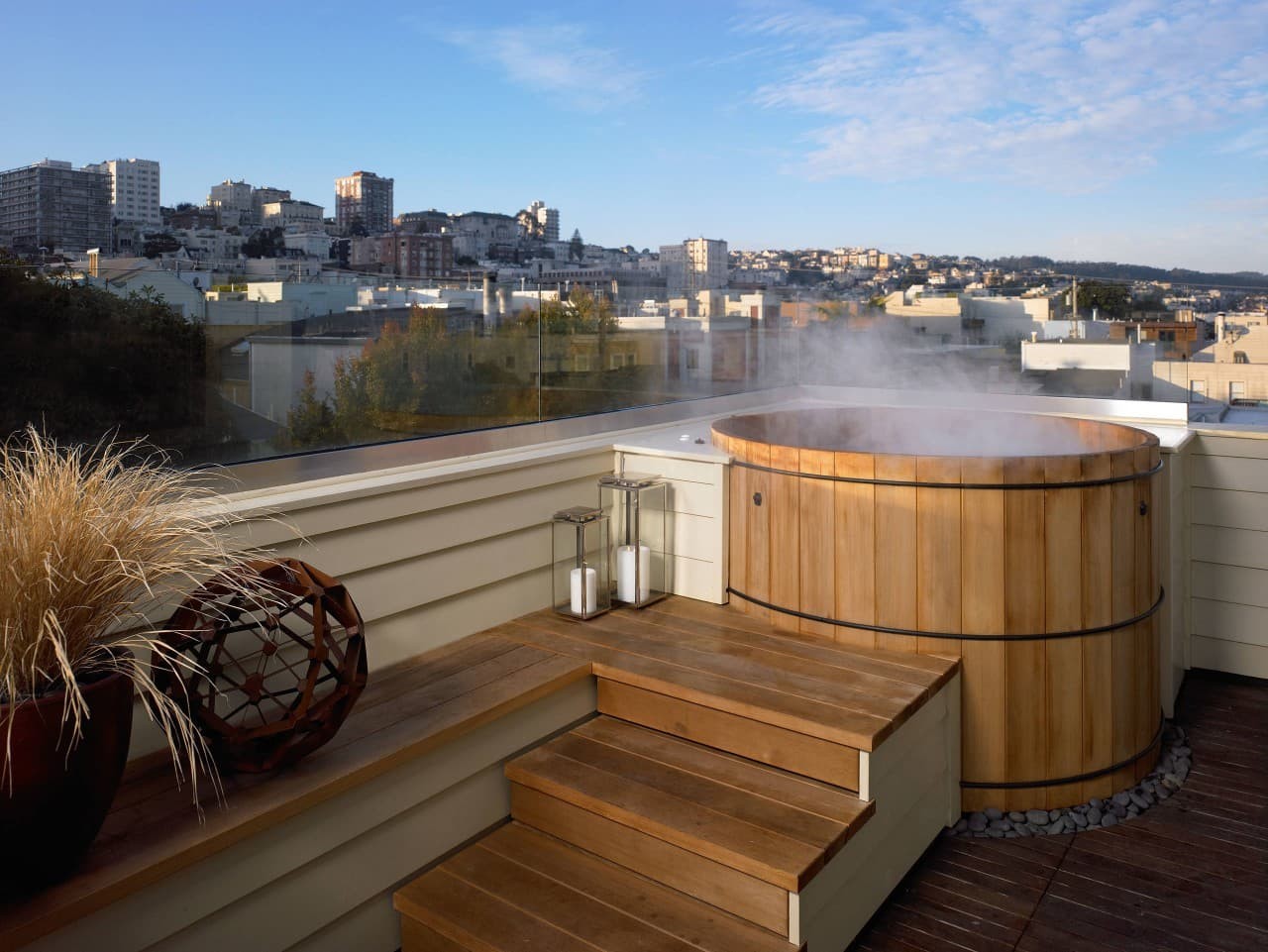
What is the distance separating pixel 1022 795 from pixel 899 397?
7.50ft

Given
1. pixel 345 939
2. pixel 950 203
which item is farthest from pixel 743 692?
pixel 950 203

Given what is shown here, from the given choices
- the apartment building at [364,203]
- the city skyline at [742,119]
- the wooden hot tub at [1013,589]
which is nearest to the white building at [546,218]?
the city skyline at [742,119]

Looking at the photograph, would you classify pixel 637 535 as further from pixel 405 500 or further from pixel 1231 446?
pixel 1231 446

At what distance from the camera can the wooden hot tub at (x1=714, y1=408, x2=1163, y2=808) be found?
2.46 meters

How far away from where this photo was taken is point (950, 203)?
4719 mm

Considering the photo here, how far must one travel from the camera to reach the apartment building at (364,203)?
3040mm

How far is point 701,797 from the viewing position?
6.82 ft

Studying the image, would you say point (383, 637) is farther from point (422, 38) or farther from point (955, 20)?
point (955, 20)

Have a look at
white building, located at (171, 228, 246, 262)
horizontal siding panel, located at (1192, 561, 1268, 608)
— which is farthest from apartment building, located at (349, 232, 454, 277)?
horizontal siding panel, located at (1192, 561, 1268, 608)

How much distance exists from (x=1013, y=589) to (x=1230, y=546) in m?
1.40

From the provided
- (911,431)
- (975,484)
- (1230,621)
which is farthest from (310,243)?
(1230,621)

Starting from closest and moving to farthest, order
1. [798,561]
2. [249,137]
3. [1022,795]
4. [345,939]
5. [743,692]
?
[345,939], [743,692], [1022,795], [798,561], [249,137]

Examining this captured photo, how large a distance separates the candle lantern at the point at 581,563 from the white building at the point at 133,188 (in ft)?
4.62

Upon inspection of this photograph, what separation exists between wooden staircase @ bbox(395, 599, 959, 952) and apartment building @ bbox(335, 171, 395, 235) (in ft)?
4.84
